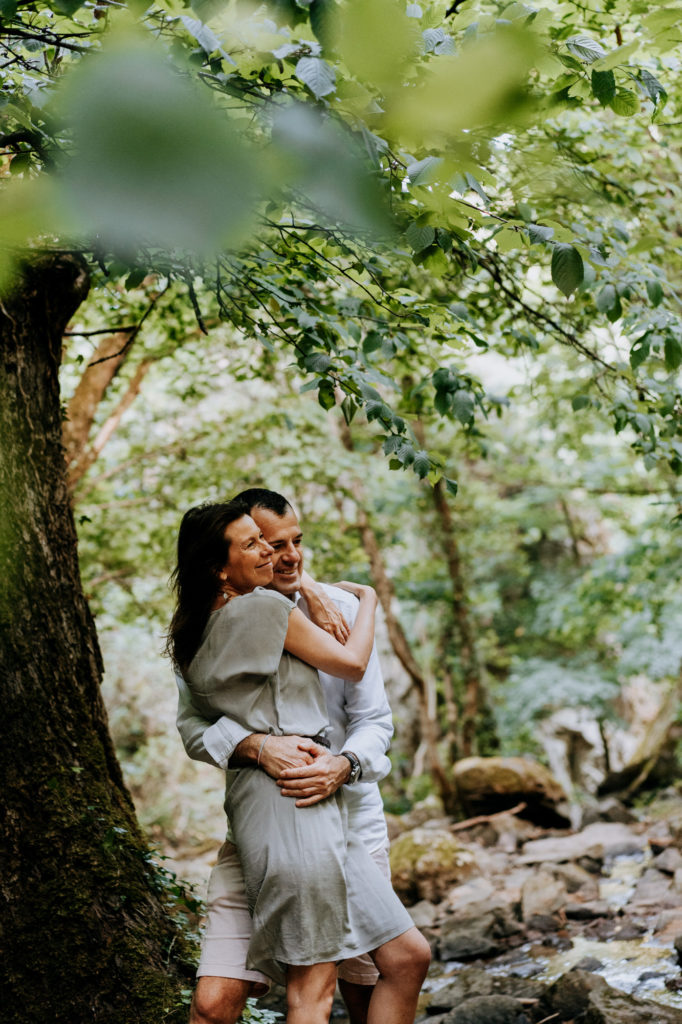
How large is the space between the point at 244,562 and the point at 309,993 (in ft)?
3.66

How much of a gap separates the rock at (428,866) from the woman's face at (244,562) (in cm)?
536

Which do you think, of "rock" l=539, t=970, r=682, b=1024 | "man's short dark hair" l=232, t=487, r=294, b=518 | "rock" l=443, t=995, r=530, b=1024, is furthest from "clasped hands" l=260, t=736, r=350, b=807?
"rock" l=443, t=995, r=530, b=1024

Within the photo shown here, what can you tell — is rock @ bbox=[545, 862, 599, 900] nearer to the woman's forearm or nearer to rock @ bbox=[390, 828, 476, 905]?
rock @ bbox=[390, 828, 476, 905]

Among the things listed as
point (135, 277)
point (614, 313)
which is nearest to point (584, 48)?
point (614, 313)

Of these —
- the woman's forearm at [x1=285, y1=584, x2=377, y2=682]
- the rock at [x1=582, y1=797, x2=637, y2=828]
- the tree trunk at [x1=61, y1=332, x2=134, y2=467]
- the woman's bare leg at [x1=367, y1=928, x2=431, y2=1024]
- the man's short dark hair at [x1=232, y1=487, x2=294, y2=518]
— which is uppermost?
the tree trunk at [x1=61, y1=332, x2=134, y2=467]

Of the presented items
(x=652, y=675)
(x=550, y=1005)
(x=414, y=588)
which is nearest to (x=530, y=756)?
(x=652, y=675)

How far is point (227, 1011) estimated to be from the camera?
212cm

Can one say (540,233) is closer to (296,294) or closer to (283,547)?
(283,547)

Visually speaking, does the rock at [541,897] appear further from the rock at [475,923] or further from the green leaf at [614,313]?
the green leaf at [614,313]

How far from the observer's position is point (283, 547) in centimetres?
251

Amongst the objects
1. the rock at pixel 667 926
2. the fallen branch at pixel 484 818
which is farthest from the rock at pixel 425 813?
the rock at pixel 667 926

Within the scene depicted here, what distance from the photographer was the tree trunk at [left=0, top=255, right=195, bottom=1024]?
8.41 feet

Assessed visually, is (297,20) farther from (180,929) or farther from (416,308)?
(180,929)

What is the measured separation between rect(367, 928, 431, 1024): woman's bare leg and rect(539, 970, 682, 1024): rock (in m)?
1.46
